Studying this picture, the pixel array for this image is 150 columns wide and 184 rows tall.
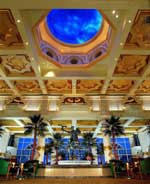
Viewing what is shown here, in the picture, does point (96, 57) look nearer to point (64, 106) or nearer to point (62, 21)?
point (62, 21)

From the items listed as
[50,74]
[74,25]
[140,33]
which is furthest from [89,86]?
[140,33]

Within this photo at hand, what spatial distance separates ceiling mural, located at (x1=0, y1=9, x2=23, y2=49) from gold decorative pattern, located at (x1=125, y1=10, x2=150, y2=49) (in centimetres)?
701

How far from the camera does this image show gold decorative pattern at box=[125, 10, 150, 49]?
380 inches

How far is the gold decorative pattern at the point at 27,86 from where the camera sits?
17438mm

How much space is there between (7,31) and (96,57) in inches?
287

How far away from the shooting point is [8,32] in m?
10.9

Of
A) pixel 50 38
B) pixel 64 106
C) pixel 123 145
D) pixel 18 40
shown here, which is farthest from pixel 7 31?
pixel 123 145

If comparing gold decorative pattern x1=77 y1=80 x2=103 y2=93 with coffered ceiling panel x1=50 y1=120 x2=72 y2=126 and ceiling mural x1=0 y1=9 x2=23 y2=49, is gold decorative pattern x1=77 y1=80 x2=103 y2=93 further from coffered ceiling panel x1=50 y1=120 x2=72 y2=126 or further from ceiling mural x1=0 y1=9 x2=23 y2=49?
ceiling mural x1=0 y1=9 x2=23 y2=49

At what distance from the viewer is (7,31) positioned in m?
10.9

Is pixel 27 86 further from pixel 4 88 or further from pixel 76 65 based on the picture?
pixel 76 65

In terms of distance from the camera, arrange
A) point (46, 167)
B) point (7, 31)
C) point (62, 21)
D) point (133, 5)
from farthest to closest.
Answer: point (62, 21) < point (46, 167) < point (7, 31) < point (133, 5)

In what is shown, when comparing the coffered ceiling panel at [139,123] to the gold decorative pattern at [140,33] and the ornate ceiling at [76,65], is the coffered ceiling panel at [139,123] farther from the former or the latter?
the gold decorative pattern at [140,33]

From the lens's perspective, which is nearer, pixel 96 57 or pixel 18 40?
pixel 18 40

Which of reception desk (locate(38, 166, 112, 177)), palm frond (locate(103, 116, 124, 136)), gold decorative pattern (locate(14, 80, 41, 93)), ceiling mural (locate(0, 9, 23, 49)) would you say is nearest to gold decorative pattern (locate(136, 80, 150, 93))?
palm frond (locate(103, 116, 124, 136))
